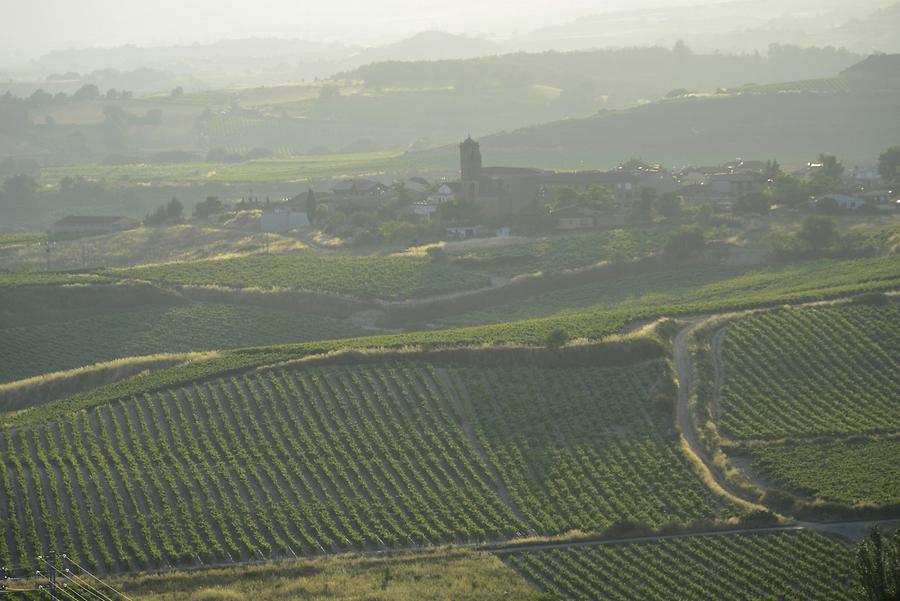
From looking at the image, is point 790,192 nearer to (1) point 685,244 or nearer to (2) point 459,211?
(1) point 685,244

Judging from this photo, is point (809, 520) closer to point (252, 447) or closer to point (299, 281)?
point (252, 447)

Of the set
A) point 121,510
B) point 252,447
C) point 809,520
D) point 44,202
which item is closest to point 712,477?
point 809,520

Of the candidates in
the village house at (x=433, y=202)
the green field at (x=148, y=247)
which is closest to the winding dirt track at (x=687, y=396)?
the green field at (x=148, y=247)

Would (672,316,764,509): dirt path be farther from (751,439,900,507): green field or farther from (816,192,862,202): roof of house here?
(816,192,862,202): roof of house

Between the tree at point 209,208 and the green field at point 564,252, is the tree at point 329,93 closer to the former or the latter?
the tree at point 209,208

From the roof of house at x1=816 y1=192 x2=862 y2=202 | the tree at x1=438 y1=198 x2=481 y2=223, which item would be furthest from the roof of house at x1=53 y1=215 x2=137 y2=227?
the roof of house at x1=816 y1=192 x2=862 y2=202

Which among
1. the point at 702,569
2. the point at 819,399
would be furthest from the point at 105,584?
the point at 819,399
